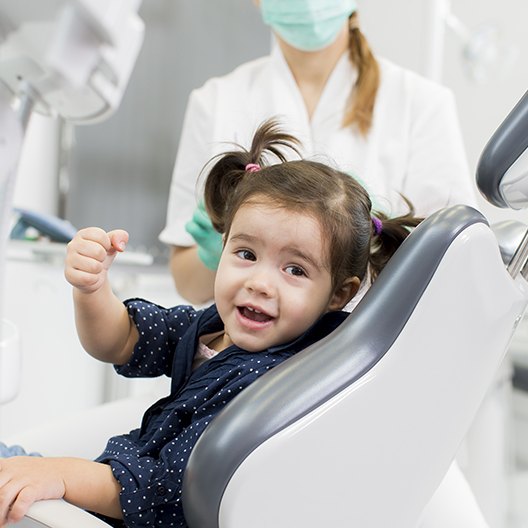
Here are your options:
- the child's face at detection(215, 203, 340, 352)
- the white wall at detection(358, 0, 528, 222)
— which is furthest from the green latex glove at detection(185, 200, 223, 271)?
the white wall at detection(358, 0, 528, 222)

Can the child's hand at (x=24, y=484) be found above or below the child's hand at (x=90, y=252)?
below

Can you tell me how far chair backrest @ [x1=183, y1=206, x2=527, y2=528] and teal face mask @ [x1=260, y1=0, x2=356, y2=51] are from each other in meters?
0.92

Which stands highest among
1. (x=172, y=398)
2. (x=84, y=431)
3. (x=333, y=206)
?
(x=333, y=206)

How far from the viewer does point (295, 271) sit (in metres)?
0.91

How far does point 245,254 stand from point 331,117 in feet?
2.35

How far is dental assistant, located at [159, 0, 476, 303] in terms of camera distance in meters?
1.50

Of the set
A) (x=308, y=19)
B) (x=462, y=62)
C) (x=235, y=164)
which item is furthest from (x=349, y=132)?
(x=462, y=62)

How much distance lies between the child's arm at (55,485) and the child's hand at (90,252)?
20cm

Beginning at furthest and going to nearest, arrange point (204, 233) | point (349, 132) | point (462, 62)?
point (462, 62), point (349, 132), point (204, 233)

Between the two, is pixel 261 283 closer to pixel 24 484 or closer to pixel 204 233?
pixel 24 484

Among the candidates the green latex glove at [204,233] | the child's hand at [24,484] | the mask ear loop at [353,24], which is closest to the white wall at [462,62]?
the mask ear loop at [353,24]

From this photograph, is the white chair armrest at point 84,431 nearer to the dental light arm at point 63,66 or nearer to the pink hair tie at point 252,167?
the dental light arm at point 63,66

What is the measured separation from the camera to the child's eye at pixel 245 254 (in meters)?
0.92

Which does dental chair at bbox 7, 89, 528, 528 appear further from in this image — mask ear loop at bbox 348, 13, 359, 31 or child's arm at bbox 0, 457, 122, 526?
mask ear loop at bbox 348, 13, 359, 31
